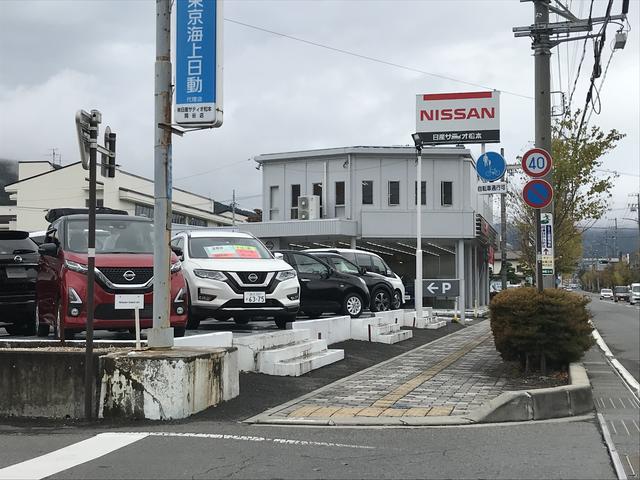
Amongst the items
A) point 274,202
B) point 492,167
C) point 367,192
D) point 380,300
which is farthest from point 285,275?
point 274,202

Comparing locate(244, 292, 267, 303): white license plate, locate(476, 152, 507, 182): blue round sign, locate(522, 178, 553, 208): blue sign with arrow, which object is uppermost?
locate(476, 152, 507, 182): blue round sign

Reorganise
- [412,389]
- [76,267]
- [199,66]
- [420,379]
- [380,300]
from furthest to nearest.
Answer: [380,300]
[420,379]
[412,389]
[76,267]
[199,66]

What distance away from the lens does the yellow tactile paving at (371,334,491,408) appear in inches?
334

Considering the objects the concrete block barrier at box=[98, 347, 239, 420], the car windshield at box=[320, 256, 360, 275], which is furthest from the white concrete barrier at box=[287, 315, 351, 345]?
the concrete block barrier at box=[98, 347, 239, 420]

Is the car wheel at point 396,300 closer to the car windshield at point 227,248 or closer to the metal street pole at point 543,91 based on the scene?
the metal street pole at point 543,91

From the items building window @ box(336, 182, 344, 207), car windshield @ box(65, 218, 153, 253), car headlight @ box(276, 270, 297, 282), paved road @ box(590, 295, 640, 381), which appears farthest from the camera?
building window @ box(336, 182, 344, 207)

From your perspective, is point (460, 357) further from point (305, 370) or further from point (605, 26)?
point (605, 26)

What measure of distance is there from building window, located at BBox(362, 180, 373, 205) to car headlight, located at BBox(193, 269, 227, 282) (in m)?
25.2

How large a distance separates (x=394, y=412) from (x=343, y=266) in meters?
9.23

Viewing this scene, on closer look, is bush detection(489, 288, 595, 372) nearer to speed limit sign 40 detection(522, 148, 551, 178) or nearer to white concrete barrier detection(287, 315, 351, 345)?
speed limit sign 40 detection(522, 148, 551, 178)

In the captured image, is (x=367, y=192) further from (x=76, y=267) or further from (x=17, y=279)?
(x=76, y=267)

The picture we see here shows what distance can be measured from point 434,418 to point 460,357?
20.2ft

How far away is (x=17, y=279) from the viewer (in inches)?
433

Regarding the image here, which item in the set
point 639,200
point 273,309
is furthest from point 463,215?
point 639,200
